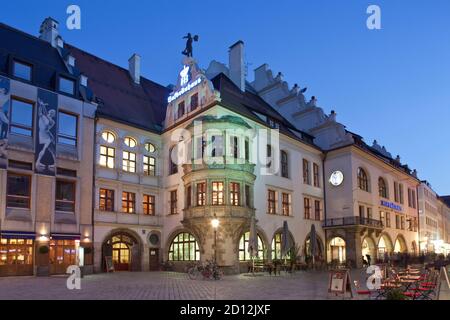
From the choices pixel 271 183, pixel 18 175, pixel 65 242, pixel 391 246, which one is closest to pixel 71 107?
pixel 18 175

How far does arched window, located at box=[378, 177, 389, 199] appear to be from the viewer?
48.2 metres

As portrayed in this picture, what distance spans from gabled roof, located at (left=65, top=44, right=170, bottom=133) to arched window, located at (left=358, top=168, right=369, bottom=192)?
19.0 meters

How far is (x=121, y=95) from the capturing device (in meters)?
38.2

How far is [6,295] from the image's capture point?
664 inches

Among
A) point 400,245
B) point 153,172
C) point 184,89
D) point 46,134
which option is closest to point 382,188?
point 400,245

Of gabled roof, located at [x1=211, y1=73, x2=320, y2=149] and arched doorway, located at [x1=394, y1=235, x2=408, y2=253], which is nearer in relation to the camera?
gabled roof, located at [x1=211, y1=73, x2=320, y2=149]

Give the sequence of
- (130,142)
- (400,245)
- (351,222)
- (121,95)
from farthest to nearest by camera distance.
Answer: (400,245)
(351,222)
(121,95)
(130,142)

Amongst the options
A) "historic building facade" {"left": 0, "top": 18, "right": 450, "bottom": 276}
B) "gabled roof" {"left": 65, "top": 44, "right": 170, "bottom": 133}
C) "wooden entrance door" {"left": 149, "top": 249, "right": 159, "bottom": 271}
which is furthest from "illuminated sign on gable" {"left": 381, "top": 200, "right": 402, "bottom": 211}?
"wooden entrance door" {"left": 149, "top": 249, "right": 159, "bottom": 271}

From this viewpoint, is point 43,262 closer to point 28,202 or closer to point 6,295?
point 28,202

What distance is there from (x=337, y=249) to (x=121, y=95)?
23.9 m

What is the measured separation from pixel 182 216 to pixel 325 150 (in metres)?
16.4

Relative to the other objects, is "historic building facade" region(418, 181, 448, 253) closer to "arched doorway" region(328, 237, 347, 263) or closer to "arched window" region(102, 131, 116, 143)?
"arched doorway" region(328, 237, 347, 263)

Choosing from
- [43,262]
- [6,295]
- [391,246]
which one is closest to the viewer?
[6,295]

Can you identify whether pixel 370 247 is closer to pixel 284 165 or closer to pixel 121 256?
pixel 284 165
